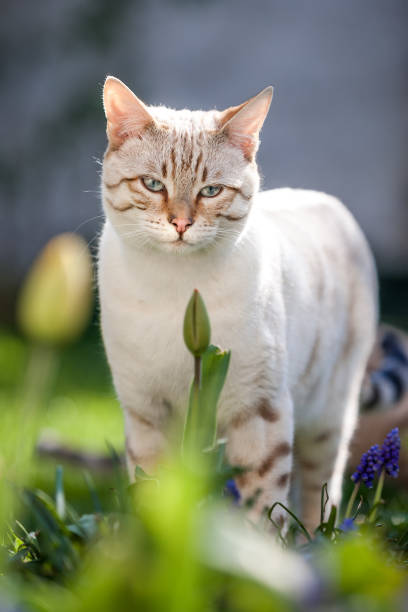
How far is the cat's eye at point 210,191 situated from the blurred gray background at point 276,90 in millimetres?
4757

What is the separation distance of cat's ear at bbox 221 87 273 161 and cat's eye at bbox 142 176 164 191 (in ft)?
0.76

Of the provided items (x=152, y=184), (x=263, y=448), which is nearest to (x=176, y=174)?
(x=152, y=184)

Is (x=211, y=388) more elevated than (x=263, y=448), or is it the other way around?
(x=211, y=388)

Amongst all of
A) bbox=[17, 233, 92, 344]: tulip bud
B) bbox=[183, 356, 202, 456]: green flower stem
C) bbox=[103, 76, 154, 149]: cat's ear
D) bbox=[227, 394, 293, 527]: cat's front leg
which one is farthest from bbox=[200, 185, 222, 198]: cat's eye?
bbox=[17, 233, 92, 344]: tulip bud

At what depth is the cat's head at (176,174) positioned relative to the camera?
179 cm

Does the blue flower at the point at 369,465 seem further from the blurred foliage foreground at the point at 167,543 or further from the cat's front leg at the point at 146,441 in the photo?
the cat's front leg at the point at 146,441

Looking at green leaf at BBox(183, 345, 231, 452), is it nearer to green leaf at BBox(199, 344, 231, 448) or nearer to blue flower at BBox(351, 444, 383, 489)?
green leaf at BBox(199, 344, 231, 448)

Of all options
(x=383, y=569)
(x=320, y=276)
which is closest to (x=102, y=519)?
(x=383, y=569)

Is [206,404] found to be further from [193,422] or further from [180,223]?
[180,223]

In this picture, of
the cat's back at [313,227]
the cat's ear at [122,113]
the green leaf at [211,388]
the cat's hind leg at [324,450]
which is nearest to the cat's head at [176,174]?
the cat's ear at [122,113]

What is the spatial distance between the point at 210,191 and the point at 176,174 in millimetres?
96

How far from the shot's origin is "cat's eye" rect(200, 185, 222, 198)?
6.11 feet

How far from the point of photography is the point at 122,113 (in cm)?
191

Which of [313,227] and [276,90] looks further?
[276,90]
